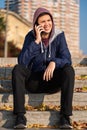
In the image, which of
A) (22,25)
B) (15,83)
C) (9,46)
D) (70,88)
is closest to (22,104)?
(15,83)

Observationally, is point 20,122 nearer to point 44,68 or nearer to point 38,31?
point 44,68

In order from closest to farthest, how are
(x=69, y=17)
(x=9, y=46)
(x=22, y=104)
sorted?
1. (x=22, y=104)
2. (x=9, y=46)
3. (x=69, y=17)

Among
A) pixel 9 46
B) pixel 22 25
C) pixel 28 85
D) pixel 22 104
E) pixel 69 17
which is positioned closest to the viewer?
pixel 22 104

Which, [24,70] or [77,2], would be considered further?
[77,2]

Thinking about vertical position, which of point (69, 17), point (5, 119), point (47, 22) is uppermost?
point (69, 17)

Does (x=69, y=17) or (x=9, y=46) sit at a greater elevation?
(x=69, y=17)

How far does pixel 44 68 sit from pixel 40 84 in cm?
22

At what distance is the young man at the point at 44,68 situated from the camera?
5121 millimetres

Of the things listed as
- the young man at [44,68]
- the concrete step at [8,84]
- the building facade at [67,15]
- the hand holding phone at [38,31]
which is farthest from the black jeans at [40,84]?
the building facade at [67,15]

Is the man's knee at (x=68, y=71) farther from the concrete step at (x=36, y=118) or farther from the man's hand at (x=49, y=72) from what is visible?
the concrete step at (x=36, y=118)

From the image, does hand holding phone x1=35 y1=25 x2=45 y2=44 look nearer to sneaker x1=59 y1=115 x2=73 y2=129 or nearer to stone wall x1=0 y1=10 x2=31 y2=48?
sneaker x1=59 y1=115 x2=73 y2=129

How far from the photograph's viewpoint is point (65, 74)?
5242mm

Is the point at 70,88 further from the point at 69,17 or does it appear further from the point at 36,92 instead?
the point at 69,17

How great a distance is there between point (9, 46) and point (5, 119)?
→ 112ft
